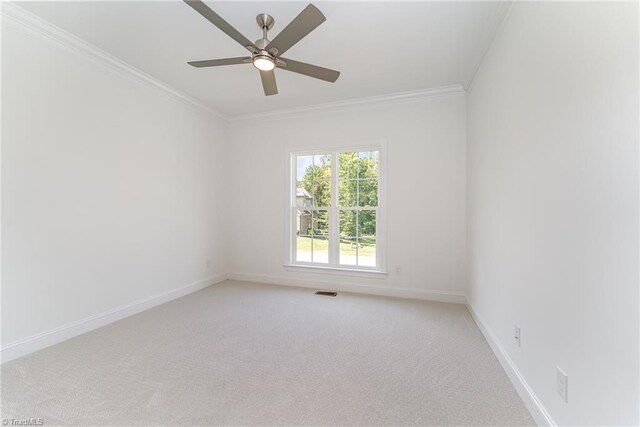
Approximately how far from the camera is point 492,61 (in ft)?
7.84

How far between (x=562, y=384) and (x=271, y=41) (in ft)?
8.63

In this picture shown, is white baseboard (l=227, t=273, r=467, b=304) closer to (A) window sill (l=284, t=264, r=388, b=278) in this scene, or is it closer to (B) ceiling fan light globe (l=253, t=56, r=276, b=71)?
(A) window sill (l=284, t=264, r=388, b=278)

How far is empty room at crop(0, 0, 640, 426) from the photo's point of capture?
4.00ft

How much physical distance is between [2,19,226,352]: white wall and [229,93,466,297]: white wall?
3.59 feet

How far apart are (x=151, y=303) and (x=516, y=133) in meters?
3.98

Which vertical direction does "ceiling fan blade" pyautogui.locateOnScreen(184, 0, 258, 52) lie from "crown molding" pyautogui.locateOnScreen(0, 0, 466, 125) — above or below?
below

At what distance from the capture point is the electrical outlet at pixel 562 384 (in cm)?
127

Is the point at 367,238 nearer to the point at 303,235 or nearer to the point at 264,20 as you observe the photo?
the point at 303,235

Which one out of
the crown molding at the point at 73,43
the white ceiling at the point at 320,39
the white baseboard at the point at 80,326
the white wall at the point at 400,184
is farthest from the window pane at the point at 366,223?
the crown molding at the point at 73,43

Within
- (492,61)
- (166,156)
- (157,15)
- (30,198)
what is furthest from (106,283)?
(492,61)

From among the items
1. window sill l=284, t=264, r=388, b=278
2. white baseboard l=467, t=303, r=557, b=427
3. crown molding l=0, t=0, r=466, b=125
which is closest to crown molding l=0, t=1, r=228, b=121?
crown molding l=0, t=0, r=466, b=125

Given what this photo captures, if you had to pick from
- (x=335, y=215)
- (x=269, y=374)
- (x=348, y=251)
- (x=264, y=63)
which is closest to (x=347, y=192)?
(x=335, y=215)

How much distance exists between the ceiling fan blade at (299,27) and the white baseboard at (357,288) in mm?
3051

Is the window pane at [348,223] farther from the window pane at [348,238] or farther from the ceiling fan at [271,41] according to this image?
the ceiling fan at [271,41]
